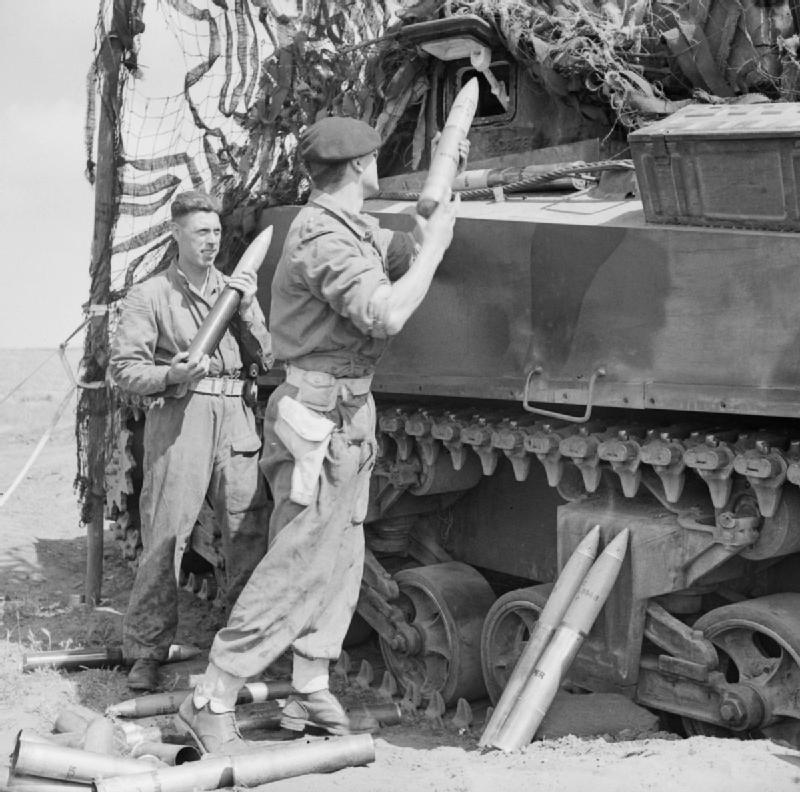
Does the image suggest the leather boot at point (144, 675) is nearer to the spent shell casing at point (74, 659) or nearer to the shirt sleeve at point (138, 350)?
the spent shell casing at point (74, 659)

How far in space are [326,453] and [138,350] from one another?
1439 mm

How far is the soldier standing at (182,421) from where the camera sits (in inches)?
251

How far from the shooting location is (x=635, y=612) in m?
5.63

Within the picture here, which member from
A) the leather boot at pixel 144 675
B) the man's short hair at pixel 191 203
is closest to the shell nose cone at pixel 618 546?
the leather boot at pixel 144 675

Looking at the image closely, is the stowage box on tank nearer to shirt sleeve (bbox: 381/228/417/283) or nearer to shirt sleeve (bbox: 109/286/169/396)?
shirt sleeve (bbox: 381/228/417/283)

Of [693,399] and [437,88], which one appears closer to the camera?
[693,399]

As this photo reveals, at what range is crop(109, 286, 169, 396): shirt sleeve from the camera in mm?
6246

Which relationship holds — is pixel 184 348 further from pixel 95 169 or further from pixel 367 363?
pixel 95 169

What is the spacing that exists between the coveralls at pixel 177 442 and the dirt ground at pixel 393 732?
511mm

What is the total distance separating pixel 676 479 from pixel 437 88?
122 inches

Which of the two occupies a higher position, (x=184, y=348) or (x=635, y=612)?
(x=184, y=348)

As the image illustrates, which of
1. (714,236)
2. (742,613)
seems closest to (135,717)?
(742,613)

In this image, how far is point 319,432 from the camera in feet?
17.4

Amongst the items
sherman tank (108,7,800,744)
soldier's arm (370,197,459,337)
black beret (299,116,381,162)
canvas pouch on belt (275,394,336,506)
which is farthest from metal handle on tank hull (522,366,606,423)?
black beret (299,116,381,162)
